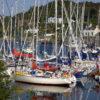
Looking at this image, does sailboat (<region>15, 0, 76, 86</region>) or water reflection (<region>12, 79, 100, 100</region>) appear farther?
sailboat (<region>15, 0, 76, 86</region>)

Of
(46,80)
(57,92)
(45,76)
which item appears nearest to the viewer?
(57,92)

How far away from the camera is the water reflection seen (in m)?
34.2

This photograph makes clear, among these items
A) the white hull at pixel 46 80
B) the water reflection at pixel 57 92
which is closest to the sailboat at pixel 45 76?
the white hull at pixel 46 80

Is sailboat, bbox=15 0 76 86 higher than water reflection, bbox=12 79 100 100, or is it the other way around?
sailboat, bbox=15 0 76 86

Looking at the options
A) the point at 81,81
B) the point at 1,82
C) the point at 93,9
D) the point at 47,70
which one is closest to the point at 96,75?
the point at 81,81

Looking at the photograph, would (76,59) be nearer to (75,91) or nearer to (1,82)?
(75,91)

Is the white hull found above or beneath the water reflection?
above

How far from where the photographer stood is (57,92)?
37.3 m

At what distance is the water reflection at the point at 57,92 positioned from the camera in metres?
34.2

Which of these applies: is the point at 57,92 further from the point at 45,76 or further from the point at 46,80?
the point at 45,76

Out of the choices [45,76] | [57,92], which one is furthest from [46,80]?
[57,92]

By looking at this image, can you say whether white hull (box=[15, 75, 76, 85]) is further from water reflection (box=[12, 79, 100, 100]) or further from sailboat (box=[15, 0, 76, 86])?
water reflection (box=[12, 79, 100, 100])

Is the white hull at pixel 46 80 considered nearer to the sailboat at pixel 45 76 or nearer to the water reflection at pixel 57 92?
the sailboat at pixel 45 76

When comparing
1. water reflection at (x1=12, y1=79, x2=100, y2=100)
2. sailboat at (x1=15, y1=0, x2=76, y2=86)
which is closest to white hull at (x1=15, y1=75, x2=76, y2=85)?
sailboat at (x1=15, y1=0, x2=76, y2=86)
